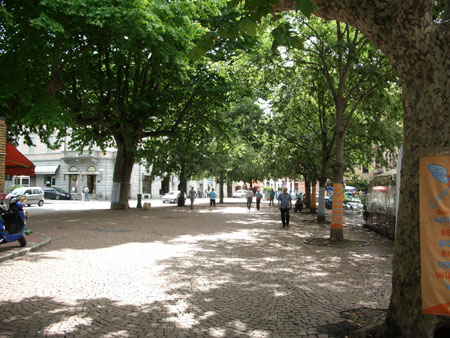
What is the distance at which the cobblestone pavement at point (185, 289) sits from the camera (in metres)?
4.54

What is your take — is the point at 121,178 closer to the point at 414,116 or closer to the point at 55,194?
the point at 414,116

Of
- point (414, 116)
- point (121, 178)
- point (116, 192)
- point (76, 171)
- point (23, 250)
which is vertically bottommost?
point (23, 250)

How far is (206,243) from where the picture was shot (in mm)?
11617

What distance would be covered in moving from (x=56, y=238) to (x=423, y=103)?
11210 mm

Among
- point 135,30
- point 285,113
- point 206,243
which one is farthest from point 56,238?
point 285,113

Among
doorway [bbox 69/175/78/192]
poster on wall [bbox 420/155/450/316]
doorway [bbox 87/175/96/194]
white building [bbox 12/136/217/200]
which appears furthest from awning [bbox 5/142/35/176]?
doorway [bbox 87/175/96/194]

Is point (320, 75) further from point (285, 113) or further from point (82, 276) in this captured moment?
point (82, 276)

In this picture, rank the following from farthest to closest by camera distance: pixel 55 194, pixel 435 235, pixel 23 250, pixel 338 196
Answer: pixel 55 194 → pixel 338 196 → pixel 23 250 → pixel 435 235

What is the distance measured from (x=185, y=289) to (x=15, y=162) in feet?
48.7

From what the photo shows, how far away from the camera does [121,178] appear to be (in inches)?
992

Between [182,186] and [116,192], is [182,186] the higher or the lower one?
the higher one

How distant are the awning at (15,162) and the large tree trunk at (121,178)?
18.9 feet

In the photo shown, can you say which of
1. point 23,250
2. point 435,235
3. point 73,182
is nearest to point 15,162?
point 23,250

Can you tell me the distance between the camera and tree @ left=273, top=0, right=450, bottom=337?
3842 mm
